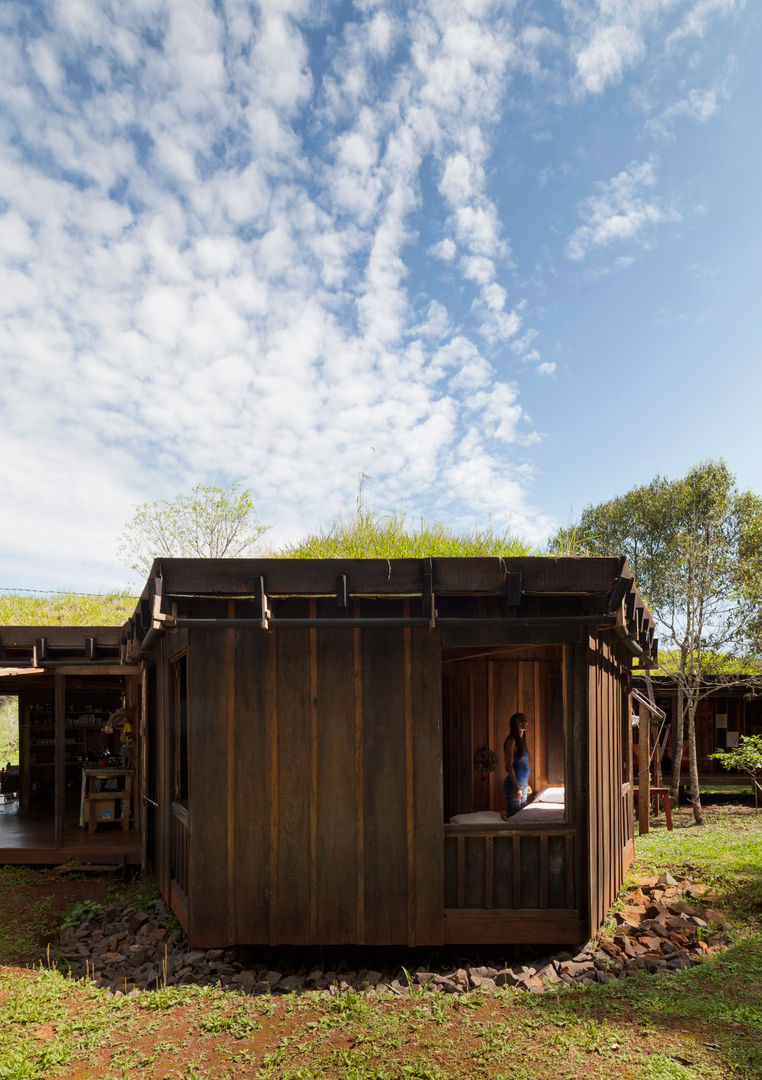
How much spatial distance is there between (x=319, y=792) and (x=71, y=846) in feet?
17.7

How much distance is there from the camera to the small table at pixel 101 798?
1043 cm

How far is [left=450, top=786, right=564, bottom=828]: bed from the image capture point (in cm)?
595

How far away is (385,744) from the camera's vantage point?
19.0 feet

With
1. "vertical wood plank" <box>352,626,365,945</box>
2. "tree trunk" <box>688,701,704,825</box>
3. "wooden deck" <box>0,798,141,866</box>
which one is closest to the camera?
"vertical wood plank" <box>352,626,365,945</box>

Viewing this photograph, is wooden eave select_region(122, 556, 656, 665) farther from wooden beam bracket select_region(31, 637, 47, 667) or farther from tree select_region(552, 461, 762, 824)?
tree select_region(552, 461, 762, 824)

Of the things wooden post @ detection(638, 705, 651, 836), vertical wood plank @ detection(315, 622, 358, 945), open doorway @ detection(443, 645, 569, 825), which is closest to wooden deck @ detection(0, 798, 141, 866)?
open doorway @ detection(443, 645, 569, 825)

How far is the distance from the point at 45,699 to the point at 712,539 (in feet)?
52.8

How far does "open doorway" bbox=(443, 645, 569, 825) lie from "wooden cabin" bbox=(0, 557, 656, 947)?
11.8 feet

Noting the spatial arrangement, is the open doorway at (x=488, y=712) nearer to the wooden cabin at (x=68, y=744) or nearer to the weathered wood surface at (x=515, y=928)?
the weathered wood surface at (x=515, y=928)

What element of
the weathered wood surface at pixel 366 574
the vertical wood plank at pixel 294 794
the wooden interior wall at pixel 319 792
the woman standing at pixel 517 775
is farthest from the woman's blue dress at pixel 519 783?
the weathered wood surface at pixel 366 574

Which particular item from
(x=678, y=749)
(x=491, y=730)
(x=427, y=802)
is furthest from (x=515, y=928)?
(x=678, y=749)

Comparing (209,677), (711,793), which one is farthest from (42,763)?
(711,793)

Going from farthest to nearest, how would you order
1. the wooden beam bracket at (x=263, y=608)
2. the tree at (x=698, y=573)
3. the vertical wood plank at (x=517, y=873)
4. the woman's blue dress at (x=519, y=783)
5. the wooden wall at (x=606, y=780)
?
the tree at (x=698, y=573) → the woman's blue dress at (x=519, y=783) → the wooden wall at (x=606, y=780) → the vertical wood plank at (x=517, y=873) → the wooden beam bracket at (x=263, y=608)

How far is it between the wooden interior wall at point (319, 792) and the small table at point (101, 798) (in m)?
5.35
